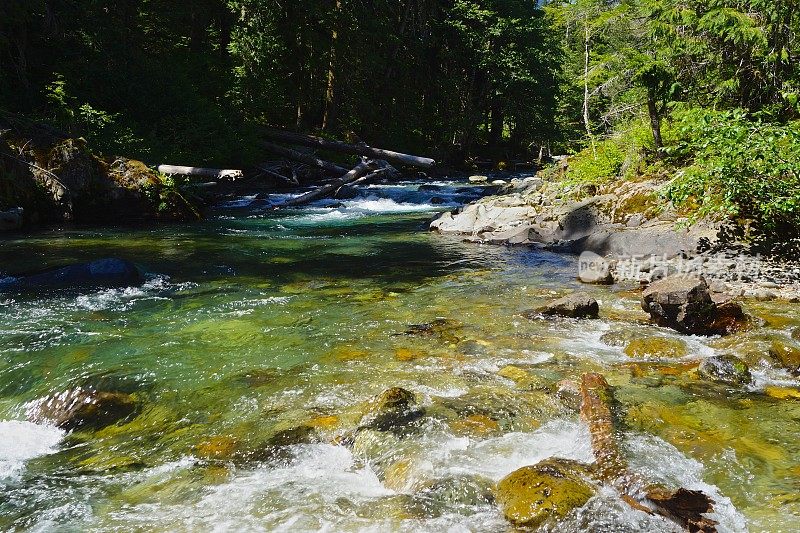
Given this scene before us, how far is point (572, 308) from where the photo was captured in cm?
717

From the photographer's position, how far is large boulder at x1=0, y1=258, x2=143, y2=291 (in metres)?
8.80

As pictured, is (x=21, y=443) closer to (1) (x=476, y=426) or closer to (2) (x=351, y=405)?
(2) (x=351, y=405)

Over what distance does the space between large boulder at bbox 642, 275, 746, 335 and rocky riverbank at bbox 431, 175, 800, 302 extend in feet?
5.35

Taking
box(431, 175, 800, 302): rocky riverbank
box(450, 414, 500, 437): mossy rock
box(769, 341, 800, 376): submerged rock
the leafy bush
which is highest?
the leafy bush

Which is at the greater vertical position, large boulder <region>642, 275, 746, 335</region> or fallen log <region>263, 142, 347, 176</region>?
fallen log <region>263, 142, 347, 176</region>

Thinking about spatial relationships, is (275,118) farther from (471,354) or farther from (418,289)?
(471,354)

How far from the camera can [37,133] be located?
587 inches

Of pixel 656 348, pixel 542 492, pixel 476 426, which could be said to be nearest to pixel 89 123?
pixel 476 426

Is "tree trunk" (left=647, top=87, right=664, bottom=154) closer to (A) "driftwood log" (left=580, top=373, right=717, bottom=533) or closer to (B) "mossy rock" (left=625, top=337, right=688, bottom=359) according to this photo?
(B) "mossy rock" (left=625, top=337, right=688, bottom=359)

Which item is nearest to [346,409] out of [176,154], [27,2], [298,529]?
[298,529]

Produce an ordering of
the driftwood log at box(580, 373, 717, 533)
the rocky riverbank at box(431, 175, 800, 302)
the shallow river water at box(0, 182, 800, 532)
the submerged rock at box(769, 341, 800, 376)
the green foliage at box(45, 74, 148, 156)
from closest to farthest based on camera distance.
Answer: the driftwood log at box(580, 373, 717, 533) → the shallow river water at box(0, 182, 800, 532) → the submerged rock at box(769, 341, 800, 376) → the rocky riverbank at box(431, 175, 800, 302) → the green foliage at box(45, 74, 148, 156)

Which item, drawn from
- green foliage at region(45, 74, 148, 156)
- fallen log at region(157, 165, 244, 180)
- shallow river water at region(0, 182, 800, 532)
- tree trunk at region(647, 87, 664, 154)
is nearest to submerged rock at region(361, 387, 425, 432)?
shallow river water at region(0, 182, 800, 532)

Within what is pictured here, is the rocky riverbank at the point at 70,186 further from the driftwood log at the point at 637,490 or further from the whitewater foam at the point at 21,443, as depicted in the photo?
the driftwood log at the point at 637,490

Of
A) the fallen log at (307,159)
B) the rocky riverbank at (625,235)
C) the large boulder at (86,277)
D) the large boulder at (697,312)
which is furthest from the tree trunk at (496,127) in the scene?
the large boulder at (697,312)
